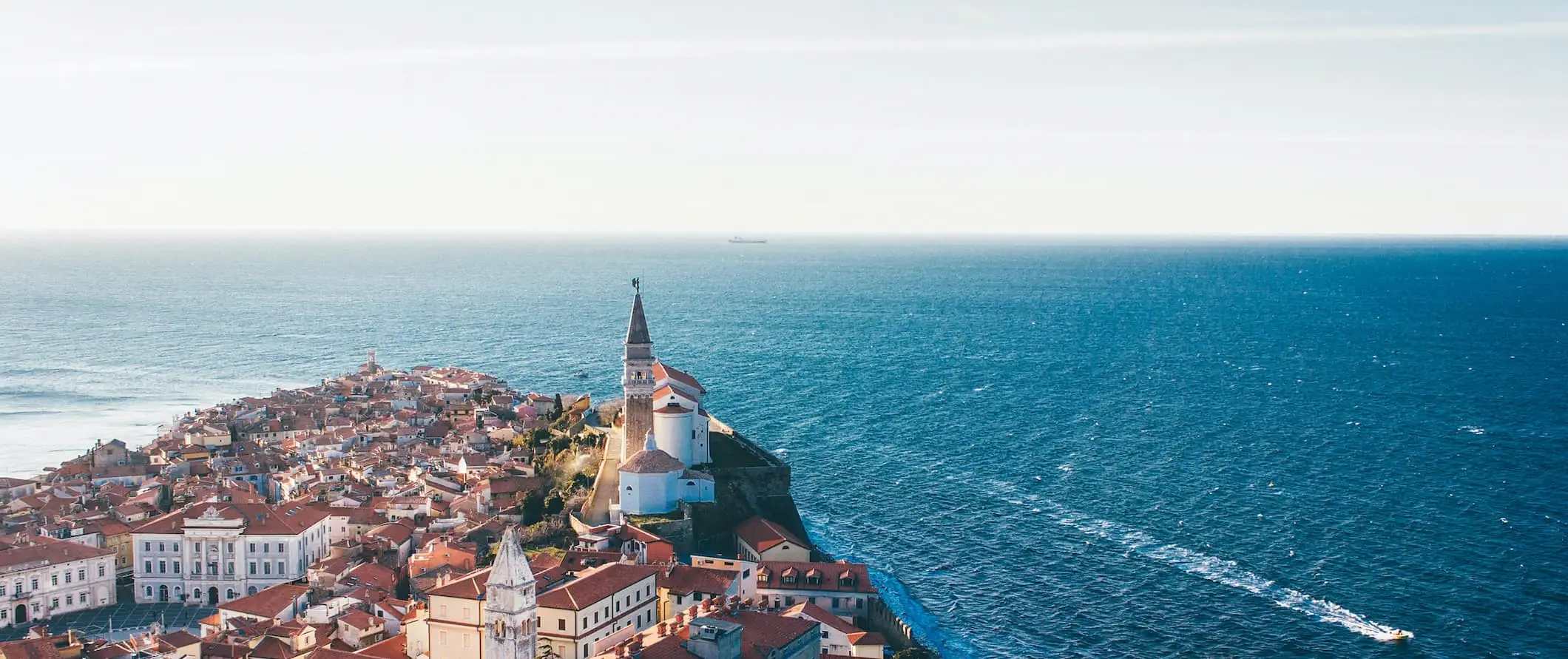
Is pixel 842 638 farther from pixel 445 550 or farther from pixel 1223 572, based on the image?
pixel 1223 572

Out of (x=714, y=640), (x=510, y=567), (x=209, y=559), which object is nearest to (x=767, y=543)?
(x=714, y=640)

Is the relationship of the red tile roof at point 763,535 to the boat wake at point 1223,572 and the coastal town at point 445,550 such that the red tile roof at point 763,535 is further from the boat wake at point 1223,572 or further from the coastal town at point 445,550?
the boat wake at point 1223,572

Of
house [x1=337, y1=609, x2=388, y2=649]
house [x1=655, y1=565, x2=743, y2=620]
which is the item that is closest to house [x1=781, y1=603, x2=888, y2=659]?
house [x1=655, y1=565, x2=743, y2=620]

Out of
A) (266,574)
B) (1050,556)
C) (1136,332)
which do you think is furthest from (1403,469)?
(1136,332)

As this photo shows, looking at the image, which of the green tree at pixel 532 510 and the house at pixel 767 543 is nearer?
the house at pixel 767 543

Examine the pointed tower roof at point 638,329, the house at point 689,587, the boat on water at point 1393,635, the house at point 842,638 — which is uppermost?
the pointed tower roof at point 638,329

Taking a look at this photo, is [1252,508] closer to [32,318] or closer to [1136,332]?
[1136,332]

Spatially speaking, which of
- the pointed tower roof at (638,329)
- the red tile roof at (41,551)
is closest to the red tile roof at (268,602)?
the red tile roof at (41,551)
